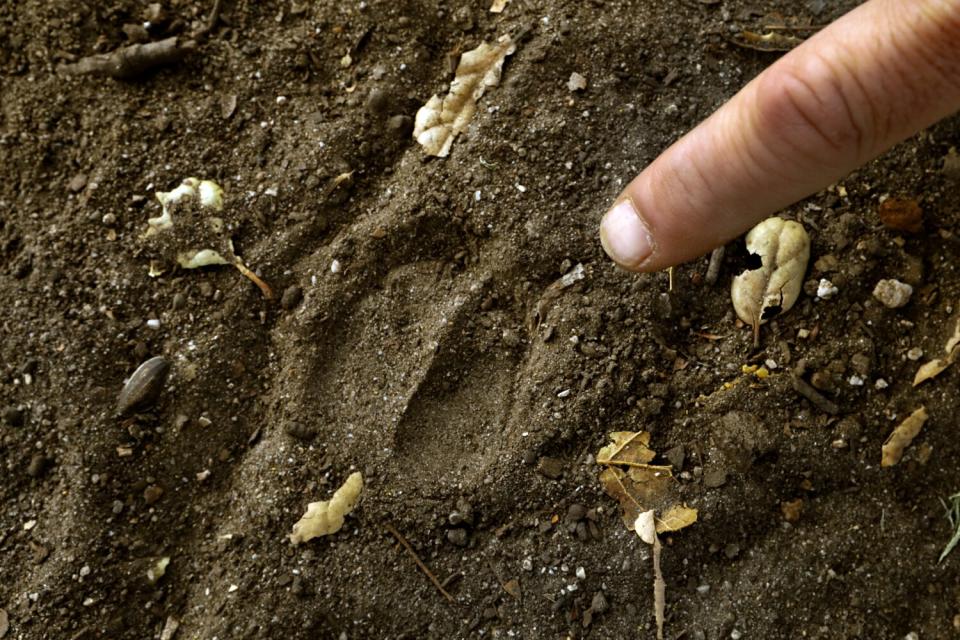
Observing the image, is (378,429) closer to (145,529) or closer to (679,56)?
(145,529)

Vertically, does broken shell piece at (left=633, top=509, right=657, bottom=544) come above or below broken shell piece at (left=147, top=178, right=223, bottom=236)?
below

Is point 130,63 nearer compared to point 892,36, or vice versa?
point 892,36

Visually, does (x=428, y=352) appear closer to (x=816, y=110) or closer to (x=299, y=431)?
(x=299, y=431)

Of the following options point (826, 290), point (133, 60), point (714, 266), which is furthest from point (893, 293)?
point (133, 60)

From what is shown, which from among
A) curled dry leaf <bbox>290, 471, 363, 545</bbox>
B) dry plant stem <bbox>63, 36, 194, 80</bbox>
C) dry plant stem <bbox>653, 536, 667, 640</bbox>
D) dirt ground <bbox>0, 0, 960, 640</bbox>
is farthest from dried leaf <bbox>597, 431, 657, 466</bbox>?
dry plant stem <bbox>63, 36, 194, 80</bbox>

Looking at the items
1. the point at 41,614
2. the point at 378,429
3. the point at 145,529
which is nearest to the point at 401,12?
the point at 378,429

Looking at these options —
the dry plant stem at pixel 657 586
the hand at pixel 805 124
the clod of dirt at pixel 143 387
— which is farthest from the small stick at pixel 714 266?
the clod of dirt at pixel 143 387

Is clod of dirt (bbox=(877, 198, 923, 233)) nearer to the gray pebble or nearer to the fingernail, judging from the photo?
the fingernail
